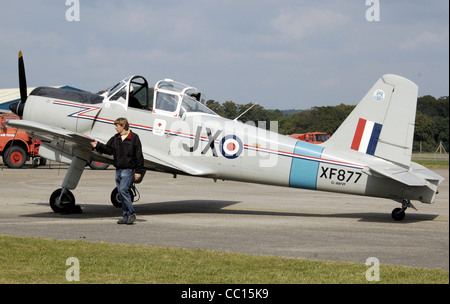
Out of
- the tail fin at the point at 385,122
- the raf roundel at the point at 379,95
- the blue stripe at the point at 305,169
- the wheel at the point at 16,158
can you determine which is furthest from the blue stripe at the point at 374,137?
the wheel at the point at 16,158

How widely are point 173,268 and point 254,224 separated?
14.6ft

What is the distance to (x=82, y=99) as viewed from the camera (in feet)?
40.8

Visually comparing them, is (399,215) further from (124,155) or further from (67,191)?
(67,191)

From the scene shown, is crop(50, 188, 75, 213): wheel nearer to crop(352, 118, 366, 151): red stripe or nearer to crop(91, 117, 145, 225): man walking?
crop(91, 117, 145, 225): man walking

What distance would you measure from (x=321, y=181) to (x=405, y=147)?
1.74 metres

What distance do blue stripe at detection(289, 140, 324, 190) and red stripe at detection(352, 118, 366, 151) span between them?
2.16 ft

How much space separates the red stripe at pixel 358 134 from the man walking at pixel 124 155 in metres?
4.21

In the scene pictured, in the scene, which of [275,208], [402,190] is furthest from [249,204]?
[402,190]

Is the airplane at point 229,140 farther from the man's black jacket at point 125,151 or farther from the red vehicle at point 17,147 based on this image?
the red vehicle at point 17,147

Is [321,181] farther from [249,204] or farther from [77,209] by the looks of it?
[77,209]

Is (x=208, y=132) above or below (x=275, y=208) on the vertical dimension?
above

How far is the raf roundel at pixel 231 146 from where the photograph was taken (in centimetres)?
1202

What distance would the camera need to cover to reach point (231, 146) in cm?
1204
